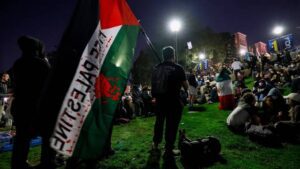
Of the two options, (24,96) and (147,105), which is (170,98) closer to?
(24,96)

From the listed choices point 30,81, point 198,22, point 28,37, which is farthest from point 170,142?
point 198,22

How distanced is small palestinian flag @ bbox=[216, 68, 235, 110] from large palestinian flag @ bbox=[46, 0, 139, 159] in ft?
31.9

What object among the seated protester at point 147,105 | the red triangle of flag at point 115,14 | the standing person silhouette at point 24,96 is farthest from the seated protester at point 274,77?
the standing person silhouette at point 24,96

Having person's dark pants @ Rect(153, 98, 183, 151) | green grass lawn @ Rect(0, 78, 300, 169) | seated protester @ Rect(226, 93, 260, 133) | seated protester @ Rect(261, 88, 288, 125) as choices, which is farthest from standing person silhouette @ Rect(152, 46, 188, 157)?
seated protester @ Rect(261, 88, 288, 125)

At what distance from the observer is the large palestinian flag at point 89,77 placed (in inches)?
78.0

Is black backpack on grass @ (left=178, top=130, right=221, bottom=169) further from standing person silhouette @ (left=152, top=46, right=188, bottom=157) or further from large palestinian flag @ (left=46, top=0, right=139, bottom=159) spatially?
large palestinian flag @ (left=46, top=0, right=139, bottom=159)

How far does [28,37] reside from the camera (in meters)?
3.39

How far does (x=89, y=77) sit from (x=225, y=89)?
10.6 meters

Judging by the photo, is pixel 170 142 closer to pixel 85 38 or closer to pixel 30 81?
pixel 30 81

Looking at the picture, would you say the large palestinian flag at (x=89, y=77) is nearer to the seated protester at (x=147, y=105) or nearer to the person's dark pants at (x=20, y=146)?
the person's dark pants at (x=20, y=146)

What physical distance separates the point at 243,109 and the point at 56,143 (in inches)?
261

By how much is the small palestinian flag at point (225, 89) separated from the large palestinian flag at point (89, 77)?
9732mm

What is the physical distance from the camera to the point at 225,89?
1183 cm

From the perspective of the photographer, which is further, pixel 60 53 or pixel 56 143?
pixel 60 53
